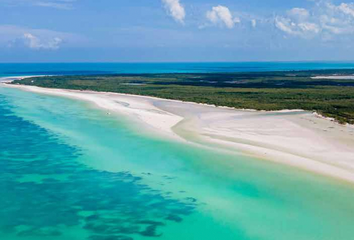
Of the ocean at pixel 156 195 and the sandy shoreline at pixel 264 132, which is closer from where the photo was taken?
the ocean at pixel 156 195

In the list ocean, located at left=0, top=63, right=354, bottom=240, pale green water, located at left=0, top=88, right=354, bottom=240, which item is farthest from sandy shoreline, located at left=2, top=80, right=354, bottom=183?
pale green water, located at left=0, top=88, right=354, bottom=240

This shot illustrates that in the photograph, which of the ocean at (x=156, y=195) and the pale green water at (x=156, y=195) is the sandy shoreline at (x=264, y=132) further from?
the pale green water at (x=156, y=195)

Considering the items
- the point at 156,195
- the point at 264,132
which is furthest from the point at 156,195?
the point at 264,132

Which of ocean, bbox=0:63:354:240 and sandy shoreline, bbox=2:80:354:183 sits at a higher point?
sandy shoreline, bbox=2:80:354:183

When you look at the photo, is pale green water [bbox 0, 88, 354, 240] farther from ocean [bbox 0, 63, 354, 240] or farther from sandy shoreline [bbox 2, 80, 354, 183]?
sandy shoreline [bbox 2, 80, 354, 183]

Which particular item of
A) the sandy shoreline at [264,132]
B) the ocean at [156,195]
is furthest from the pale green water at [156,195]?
the sandy shoreline at [264,132]

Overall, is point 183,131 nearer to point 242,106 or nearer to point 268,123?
point 268,123

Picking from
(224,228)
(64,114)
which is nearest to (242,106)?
(64,114)
